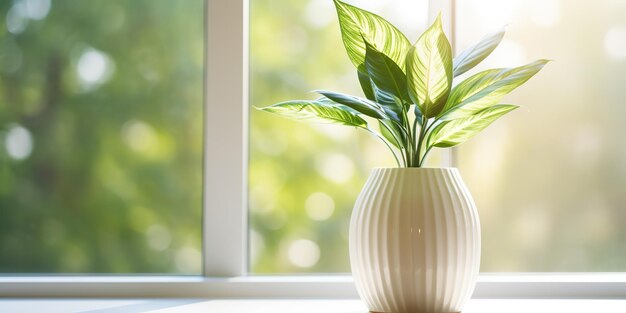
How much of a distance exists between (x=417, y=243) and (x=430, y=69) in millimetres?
292

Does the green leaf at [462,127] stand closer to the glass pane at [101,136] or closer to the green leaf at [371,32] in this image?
the green leaf at [371,32]

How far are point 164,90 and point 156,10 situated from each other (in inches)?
7.4

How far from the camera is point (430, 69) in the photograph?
1.10 metres

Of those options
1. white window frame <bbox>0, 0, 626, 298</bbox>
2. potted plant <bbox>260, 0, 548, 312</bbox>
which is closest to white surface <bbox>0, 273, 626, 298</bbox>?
white window frame <bbox>0, 0, 626, 298</bbox>

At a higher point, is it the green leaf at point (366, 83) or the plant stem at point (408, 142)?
the green leaf at point (366, 83)

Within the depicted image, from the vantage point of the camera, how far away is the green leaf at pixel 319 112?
120cm

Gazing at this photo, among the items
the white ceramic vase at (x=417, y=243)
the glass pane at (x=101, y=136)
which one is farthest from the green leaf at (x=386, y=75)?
the glass pane at (x=101, y=136)

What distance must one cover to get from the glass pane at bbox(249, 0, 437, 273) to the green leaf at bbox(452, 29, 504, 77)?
15.0 inches

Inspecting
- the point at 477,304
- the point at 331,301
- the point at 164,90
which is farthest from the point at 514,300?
the point at 164,90

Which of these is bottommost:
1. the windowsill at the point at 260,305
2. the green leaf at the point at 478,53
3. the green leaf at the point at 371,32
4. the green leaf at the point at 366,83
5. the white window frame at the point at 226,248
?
the windowsill at the point at 260,305

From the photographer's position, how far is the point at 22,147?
4.95ft

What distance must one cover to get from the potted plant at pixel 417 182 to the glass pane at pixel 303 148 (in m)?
0.33

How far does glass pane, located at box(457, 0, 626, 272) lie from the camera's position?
1491mm

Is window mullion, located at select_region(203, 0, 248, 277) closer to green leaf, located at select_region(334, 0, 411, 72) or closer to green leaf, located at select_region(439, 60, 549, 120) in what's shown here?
green leaf, located at select_region(334, 0, 411, 72)
